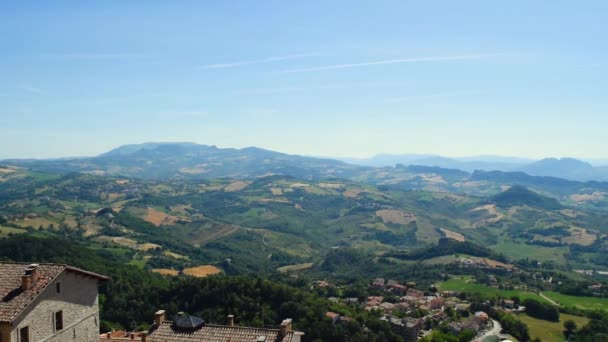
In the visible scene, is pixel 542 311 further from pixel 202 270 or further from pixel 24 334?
pixel 24 334

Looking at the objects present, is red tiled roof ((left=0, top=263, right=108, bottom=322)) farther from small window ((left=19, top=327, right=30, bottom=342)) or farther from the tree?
the tree

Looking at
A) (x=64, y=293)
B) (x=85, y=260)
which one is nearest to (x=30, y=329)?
(x=64, y=293)

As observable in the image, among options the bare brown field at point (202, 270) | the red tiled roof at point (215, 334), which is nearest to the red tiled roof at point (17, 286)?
the red tiled roof at point (215, 334)

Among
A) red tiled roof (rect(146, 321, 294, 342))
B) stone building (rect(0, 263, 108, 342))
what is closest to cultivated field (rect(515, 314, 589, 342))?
red tiled roof (rect(146, 321, 294, 342))

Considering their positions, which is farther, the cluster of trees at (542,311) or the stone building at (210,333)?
the cluster of trees at (542,311)

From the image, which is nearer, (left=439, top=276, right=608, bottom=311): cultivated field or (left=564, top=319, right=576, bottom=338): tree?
(left=564, top=319, right=576, bottom=338): tree

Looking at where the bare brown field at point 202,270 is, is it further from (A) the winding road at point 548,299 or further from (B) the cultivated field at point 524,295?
(A) the winding road at point 548,299

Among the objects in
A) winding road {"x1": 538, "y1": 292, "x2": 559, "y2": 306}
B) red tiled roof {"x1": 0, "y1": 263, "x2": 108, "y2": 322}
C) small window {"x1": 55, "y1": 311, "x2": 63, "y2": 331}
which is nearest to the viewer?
red tiled roof {"x1": 0, "y1": 263, "x2": 108, "y2": 322}

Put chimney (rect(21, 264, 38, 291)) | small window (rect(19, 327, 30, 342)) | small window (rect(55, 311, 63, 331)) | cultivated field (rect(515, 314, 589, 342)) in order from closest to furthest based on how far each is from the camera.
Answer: small window (rect(19, 327, 30, 342))
chimney (rect(21, 264, 38, 291))
small window (rect(55, 311, 63, 331))
cultivated field (rect(515, 314, 589, 342))
